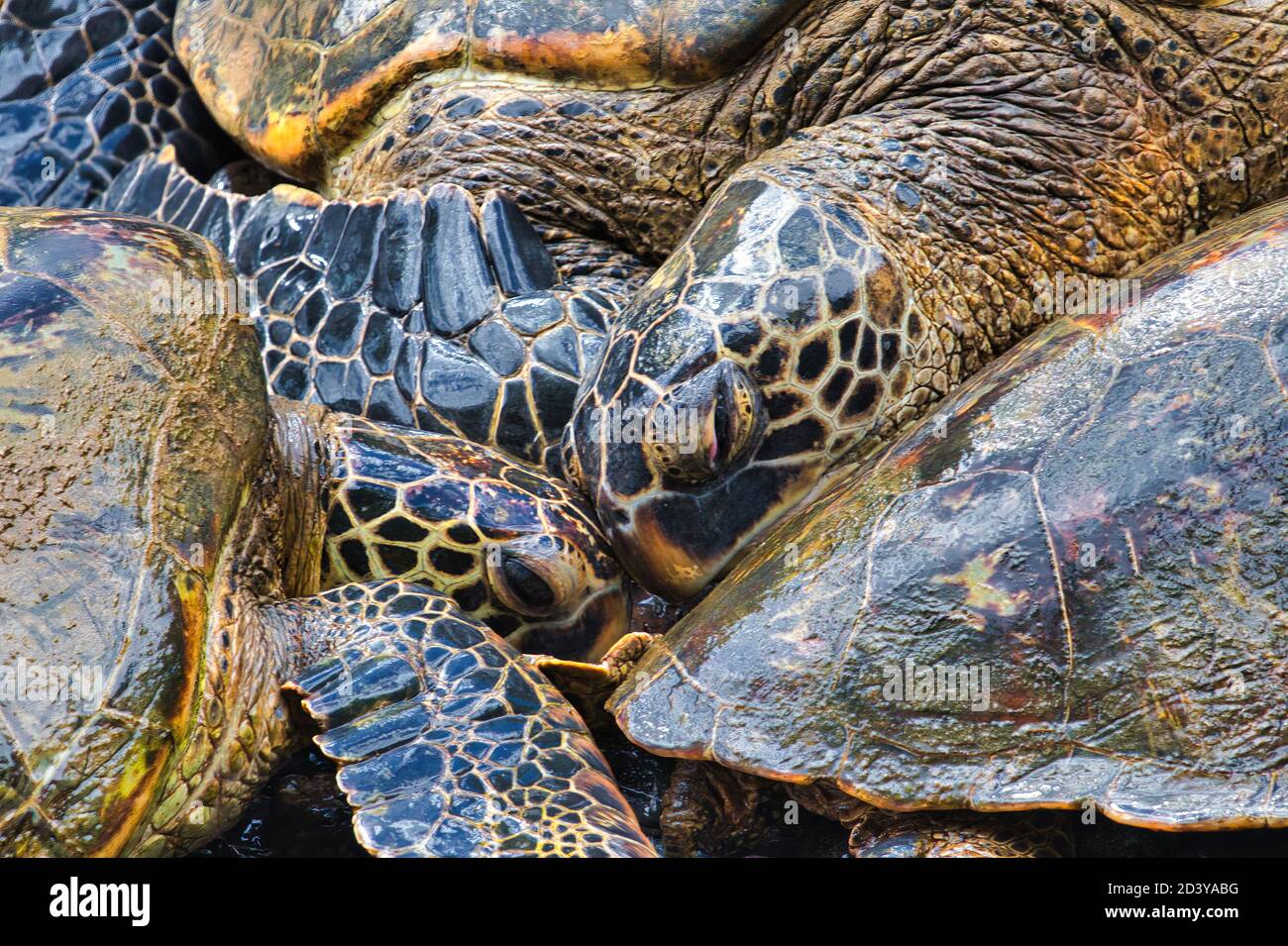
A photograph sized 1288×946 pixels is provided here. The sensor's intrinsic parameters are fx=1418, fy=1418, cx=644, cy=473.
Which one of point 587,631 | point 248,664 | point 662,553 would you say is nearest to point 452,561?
point 587,631

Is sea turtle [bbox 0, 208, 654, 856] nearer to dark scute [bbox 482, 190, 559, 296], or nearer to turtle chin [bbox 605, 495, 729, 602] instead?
turtle chin [bbox 605, 495, 729, 602]

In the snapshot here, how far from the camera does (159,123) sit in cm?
475

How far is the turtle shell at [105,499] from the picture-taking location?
2.33m

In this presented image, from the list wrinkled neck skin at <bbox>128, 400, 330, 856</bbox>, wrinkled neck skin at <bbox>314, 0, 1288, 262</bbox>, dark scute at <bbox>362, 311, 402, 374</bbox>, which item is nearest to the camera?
wrinkled neck skin at <bbox>128, 400, 330, 856</bbox>

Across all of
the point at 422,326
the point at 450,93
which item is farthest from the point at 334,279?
the point at 450,93

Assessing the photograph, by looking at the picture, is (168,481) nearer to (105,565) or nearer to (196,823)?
(105,565)

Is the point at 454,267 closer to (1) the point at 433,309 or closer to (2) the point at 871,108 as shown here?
(1) the point at 433,309

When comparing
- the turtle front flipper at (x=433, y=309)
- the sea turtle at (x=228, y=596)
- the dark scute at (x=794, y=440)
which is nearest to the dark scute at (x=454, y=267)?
the turtle front flipper at (x=433, y=309)

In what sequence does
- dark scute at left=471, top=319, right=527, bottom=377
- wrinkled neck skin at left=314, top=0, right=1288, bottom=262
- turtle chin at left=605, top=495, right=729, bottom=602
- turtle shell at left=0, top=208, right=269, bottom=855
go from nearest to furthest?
turtle shell at left=0, top=208, right=269, bottom=855 < turtle chin at left=605, top=495, right=729, bottom=602 < wrinkled neck skin at left=314, top=0, right=1288, bottom=262 < dark scute at left=471, top=319, right=527, bottom=377

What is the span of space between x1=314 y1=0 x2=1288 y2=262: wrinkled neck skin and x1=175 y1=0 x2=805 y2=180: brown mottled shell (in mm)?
54

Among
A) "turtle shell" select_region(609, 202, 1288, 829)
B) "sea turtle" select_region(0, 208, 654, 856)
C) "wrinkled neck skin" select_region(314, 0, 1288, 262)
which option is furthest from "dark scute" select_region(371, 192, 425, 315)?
"turtle shell" select_region(609, 202, 1288, 829)

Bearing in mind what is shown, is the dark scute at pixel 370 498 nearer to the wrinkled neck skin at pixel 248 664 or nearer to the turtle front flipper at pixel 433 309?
the wrinkled neck skin at pixel 248 664

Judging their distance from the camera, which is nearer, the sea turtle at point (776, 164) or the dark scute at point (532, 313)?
the sea turtle at point (776, 164)

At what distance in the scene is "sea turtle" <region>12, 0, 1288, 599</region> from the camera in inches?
116
